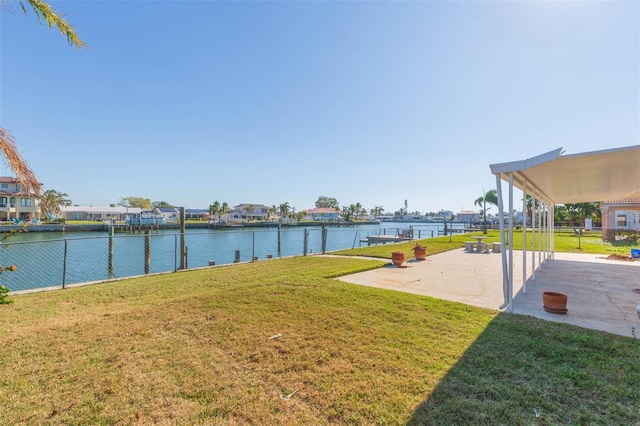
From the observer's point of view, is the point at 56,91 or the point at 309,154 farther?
the point at 309,154

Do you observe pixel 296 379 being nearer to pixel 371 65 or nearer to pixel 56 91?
pixel 371 65

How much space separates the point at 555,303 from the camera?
4758mm

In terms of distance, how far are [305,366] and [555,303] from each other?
453 cm

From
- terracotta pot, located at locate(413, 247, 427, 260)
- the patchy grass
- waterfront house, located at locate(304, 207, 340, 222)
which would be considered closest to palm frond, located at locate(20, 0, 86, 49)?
the patchy grass

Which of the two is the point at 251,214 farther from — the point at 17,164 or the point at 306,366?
the point at 306,366

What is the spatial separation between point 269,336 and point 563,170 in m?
6.36

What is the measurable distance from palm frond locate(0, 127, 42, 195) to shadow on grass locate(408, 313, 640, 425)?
4.80 metres

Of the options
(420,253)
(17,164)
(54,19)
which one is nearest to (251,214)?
(420,253)

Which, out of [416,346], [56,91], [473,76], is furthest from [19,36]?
[473,76]

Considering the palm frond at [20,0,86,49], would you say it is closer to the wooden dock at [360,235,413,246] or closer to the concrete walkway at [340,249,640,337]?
the concrete walkway at [340,249,640,337]

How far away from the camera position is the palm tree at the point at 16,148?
10.5 feet

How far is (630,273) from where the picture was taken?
26.7ft

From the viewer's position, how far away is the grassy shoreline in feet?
7.32

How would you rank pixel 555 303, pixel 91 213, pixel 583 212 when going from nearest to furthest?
pixel 555 303 → pixel 583 212 → pixel 91 213
